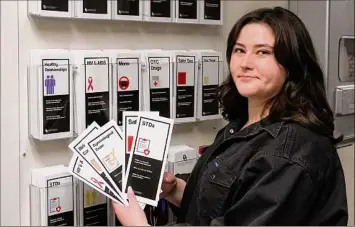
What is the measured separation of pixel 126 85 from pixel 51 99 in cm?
24

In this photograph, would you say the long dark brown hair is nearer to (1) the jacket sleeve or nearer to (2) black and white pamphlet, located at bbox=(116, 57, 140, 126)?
(1) the jacket sleeve

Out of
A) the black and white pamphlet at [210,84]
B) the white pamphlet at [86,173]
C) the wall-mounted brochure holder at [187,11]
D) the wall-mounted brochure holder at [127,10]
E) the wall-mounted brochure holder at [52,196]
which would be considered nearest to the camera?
the white pamphlet at [86,173]

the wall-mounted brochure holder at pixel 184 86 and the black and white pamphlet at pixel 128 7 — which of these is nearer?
the black and white pamphlet at pixel 128 7

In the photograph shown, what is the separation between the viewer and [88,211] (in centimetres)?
145

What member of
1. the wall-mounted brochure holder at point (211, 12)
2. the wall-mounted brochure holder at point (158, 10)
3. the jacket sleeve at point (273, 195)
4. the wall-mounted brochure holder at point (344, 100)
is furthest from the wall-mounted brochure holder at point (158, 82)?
the wall-mounted brochure holder at point (344, 100)

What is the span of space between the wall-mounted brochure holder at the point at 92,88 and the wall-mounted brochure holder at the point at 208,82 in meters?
0.37

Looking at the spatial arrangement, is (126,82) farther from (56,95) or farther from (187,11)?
(187,11)

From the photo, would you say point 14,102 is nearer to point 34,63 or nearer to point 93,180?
point 34,63

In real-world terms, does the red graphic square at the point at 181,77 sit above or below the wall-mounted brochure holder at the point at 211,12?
below

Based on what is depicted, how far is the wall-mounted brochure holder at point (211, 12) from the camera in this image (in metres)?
1.70

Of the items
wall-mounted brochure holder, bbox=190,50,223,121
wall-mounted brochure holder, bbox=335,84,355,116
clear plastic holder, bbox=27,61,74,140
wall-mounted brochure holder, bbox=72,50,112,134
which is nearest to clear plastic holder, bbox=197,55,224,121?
wall-mounted brochure holder, bbox=190,50,223,121

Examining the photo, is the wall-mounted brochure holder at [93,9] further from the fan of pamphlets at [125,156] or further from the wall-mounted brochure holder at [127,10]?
the fan of pamphlets at [125,156]

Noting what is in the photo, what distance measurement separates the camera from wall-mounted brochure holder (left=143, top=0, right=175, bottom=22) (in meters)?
1.53

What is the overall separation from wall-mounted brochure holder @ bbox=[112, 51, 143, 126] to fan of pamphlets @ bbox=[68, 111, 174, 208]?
21cm
